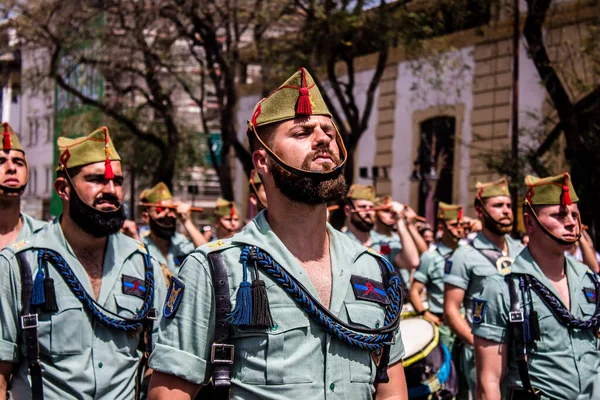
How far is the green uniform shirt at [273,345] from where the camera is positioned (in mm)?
3301

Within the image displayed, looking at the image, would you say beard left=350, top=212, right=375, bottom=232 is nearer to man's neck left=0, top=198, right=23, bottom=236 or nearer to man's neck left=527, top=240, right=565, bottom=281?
man's neck left=0, top=198, right=23, bottom=236

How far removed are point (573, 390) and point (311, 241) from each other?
2382 mm

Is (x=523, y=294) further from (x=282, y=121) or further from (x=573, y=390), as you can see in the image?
(x=282, y=121)

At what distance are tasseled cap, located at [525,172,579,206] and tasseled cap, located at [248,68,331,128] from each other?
2.53 metres

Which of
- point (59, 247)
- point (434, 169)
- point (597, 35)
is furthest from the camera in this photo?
point (434, 169)

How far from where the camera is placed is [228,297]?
334cm

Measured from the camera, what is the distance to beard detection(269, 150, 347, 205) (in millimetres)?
3416

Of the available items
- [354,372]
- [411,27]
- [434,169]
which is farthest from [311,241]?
[434,169]

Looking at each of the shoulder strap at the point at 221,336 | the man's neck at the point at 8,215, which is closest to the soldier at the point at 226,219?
the man's neck at the point at 8,215

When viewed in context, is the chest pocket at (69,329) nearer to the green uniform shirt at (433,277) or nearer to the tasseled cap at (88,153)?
the tasseled cap at (88,153)

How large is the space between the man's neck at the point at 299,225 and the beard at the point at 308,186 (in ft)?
0.21

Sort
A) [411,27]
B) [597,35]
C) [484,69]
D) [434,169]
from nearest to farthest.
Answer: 1. [597,35]
2. [411,27]
3. [484,69]
4. [434,169]

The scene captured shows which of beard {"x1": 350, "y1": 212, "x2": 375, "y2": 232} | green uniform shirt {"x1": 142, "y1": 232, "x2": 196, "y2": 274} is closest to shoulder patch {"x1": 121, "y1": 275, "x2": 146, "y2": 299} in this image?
green uniform shirt {"x1": 142, "y1": 232, "x2": 196, "y2": 274}

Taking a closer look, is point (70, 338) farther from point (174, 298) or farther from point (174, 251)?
point (174, 251)
